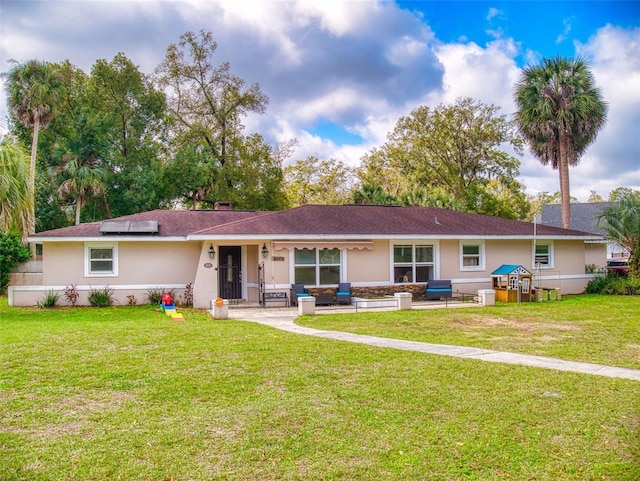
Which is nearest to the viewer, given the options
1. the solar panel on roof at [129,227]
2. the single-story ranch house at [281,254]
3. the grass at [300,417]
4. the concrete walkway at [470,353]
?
the grass at [300,417]

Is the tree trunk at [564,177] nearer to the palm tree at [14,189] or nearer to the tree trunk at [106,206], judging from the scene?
the palm tree at [14,189]

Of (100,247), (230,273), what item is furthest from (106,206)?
(230,273)

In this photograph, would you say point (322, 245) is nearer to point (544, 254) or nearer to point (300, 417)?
point (544, 254)

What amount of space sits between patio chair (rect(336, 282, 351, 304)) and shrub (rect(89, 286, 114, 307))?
8.63 meters

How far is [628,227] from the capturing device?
23188mm

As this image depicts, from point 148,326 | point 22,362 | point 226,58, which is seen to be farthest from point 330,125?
point 22,362

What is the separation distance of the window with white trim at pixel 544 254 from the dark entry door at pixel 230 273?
43.9 ft

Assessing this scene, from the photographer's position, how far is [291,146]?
4438 cm

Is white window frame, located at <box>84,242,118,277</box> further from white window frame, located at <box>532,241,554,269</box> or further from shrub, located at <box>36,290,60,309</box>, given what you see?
white window frame, located at <box>532,241,554,269</box>

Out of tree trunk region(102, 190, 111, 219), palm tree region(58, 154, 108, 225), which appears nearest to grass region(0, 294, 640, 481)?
palm tree region(58, 154, 108, 225)

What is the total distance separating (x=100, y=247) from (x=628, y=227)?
921 inches

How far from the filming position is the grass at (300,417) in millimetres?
4676

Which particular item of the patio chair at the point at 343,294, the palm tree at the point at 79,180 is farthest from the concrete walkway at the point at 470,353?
the palm tree at the point at 79,180

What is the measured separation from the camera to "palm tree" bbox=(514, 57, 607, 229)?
29.6 m
